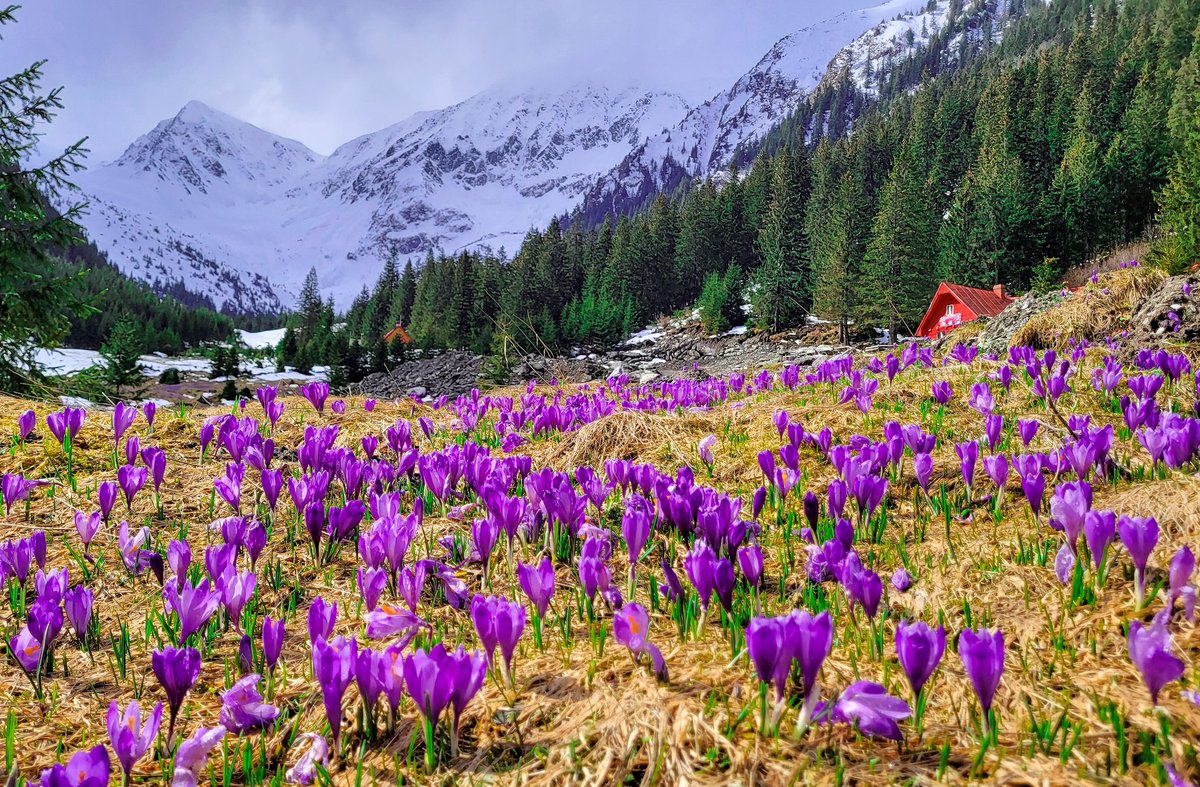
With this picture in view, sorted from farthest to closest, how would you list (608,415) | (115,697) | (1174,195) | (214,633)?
(1174,195)
(608,415)
(214,633)
(115,697)

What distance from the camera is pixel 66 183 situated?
9.62 metres

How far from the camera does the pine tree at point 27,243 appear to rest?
833cm

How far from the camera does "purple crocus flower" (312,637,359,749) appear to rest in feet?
3.71

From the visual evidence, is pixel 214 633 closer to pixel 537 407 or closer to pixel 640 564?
pixel 640 564

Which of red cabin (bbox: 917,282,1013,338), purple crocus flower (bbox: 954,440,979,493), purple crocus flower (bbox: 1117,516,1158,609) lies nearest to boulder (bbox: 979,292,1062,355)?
purple crocus flower (bbox: 954,440,979,493)

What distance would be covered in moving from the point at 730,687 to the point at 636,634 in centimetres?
21

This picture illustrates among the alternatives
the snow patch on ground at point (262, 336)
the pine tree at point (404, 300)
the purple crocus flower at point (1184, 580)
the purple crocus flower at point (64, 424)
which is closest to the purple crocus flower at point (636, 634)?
the purple crocus flower at point (1184, 580)

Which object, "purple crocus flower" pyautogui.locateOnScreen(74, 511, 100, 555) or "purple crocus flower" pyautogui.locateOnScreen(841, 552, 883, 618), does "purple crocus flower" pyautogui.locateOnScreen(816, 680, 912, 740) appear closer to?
"purple crocus flower" pyautogui.locateOnScreen(841, 552, 883, 618)

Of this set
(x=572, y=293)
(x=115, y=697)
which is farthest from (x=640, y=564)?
(x=572, y=293)

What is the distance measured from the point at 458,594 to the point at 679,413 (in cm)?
318

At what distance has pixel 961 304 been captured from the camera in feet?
90.3

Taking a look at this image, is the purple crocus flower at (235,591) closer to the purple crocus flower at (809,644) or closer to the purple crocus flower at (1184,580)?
the purple crocus flower at (809,644)

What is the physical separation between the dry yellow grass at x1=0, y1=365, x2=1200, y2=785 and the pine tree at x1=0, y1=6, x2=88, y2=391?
7.78 meters

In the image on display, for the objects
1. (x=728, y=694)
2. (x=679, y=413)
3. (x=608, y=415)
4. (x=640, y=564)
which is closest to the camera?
(x=728, y=694)
